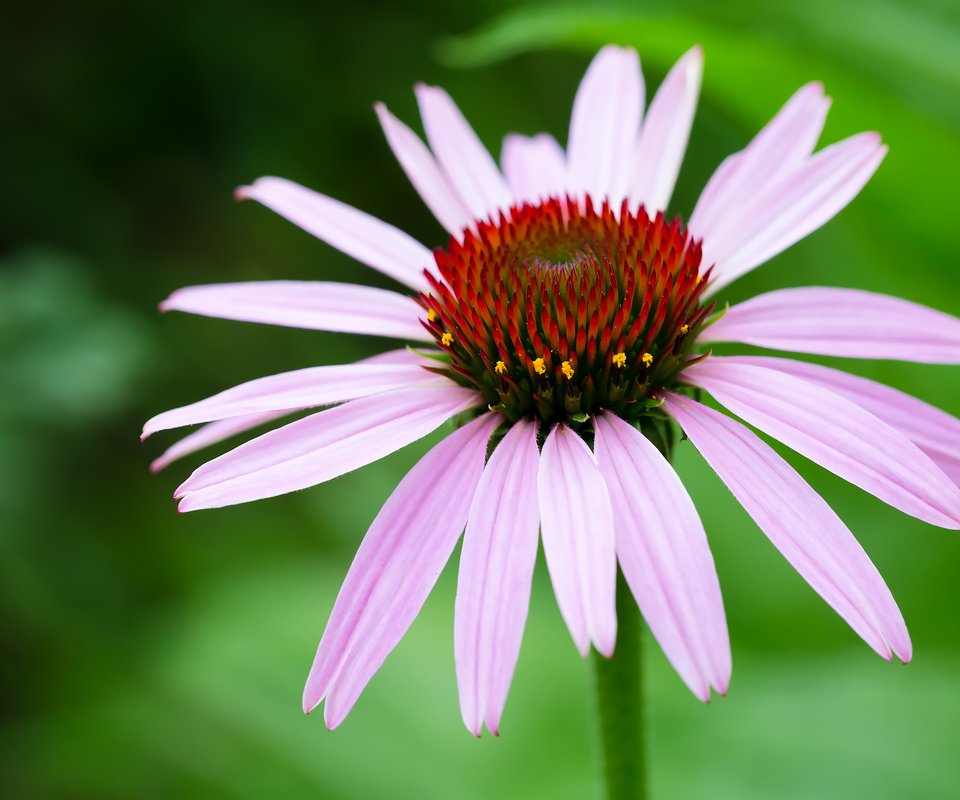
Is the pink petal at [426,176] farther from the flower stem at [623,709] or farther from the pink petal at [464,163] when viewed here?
the flower stem at [623,709]

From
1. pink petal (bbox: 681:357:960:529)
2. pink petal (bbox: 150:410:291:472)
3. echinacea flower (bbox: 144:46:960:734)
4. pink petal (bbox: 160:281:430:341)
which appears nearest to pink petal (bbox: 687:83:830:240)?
echinacea flower (bbox: 144:46:960:734)

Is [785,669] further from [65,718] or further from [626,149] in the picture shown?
[65,718]

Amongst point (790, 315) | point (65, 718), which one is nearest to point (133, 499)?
point (65, 718)

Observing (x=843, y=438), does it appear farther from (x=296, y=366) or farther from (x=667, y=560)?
(x=296, y=366)

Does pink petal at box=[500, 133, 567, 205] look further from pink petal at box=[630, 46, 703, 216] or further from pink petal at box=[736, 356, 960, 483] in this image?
pink petal at box=[736, 356, 960, 483]

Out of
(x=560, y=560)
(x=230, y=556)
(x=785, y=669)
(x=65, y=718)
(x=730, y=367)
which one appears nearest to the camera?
(x=560, y=560)

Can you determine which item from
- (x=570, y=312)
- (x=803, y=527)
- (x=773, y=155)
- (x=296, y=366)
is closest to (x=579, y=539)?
(x=803, y=527)
